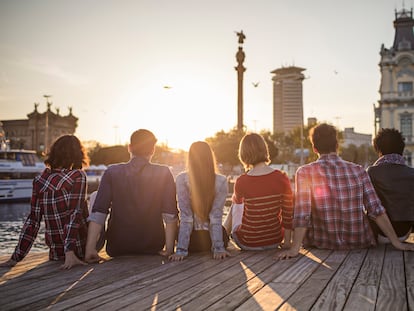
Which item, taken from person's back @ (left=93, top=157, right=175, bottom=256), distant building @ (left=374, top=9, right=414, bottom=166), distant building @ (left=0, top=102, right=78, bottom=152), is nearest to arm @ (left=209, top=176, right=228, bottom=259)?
person's back @ (left=93, top=157, right=175, bottom=256)

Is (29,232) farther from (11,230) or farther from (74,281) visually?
(11,230)

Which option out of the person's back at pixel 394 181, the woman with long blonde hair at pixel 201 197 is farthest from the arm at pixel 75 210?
the person's back at pixel 394 181

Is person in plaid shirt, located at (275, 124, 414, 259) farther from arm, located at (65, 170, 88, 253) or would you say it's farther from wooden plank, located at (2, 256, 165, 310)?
arm, located at (65, 170, 88, 253)

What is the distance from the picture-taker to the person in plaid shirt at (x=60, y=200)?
211 inches

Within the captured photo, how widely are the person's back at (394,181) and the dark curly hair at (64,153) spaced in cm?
372

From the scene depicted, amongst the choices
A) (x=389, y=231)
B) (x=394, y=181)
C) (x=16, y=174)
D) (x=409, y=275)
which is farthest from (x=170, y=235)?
(x=16, y=174)

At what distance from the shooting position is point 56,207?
5.40 meters

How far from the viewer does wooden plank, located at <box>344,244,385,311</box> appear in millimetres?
3311

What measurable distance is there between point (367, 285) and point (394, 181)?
8.18 ft

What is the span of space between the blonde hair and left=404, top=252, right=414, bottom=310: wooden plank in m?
2.23

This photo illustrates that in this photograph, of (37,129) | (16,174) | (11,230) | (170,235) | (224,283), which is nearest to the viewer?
(224,283)

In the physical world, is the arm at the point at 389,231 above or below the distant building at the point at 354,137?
below

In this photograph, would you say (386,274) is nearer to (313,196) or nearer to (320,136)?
(313,196)

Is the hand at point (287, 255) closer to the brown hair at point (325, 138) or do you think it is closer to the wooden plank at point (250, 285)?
the wooden plank at point (250, 285)
